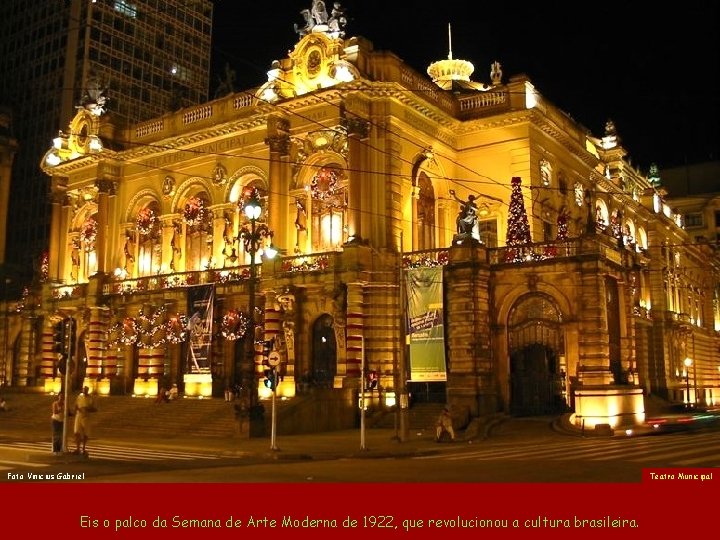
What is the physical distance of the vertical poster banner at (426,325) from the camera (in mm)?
34500

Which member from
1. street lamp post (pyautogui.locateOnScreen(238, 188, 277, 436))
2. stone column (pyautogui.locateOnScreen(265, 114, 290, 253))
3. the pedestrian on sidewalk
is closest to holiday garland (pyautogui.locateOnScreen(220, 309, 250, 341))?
stone column (pyautogui.locateOnScreen(265, 114, 290, 253))

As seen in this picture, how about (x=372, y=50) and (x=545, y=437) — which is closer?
(x=545, y=437)

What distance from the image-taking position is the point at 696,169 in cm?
9819

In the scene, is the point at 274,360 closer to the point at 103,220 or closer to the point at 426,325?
the point at 426,325

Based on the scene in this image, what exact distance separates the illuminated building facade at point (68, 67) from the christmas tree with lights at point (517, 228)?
4629cm

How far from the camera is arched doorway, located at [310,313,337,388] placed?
38906 millimetres

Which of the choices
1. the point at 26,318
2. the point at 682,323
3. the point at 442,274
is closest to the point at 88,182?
the point at 26,318

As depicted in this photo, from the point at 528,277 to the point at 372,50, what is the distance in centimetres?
1345

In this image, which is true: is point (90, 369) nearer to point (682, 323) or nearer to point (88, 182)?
point (88, 182)

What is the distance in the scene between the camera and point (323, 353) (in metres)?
39.3

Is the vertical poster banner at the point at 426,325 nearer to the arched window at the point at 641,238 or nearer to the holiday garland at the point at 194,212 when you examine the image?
the holiday garland at the point at 194,212

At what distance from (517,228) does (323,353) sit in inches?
432

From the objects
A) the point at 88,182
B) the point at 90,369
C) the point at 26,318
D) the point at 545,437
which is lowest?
the point at 545,437

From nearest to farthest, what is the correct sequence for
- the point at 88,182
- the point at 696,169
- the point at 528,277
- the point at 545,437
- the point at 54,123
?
the point at 545,437 < the point at 528,277 < the point at 88,182 < the point at 54,123 < the point at 696,169
